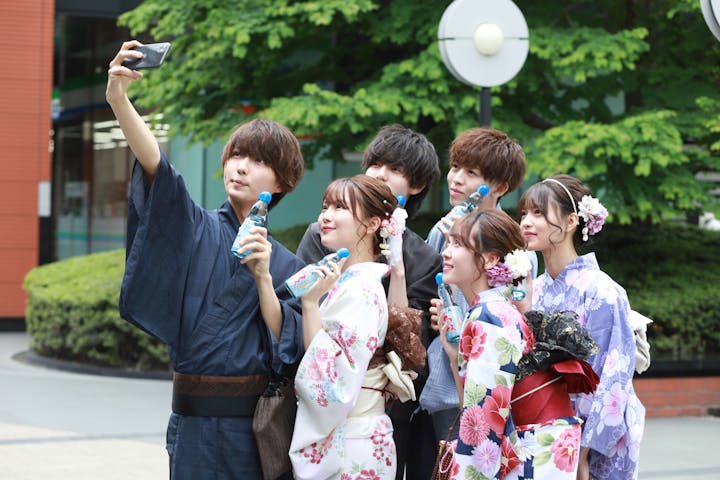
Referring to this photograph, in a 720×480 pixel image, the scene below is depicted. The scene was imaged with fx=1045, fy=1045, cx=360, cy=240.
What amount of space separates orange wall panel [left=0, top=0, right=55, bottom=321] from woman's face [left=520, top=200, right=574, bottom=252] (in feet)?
45.6

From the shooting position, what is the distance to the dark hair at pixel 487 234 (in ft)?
10.9

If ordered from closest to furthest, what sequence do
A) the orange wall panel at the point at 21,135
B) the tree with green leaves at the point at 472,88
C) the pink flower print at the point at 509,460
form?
the pink flower print at the point at 509,460, the tree with green leaves at the point at 472,88, the orange wall panel at the point at 21,135

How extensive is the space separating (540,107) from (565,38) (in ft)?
3.69

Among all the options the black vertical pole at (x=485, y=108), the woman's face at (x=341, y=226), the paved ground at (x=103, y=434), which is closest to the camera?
the woman's face at (x=341, y=226)

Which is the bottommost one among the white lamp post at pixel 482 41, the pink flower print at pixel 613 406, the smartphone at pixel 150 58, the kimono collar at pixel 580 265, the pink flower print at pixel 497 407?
the pink flower print at pixel 613 406

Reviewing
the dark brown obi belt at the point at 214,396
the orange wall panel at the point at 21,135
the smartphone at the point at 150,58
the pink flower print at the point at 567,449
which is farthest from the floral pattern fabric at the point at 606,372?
the orange wall panel at the point at 21,135

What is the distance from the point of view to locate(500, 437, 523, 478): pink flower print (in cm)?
327

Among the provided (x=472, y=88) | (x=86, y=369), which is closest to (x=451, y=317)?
(x=472, y=88)

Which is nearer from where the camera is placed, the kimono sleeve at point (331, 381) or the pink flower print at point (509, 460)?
the kimono sleeve at point (331, 381)

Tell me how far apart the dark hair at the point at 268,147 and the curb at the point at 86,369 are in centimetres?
819

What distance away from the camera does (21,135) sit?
16.4 m

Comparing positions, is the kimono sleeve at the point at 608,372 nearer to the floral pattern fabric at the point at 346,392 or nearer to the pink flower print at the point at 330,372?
the floral pattern fabric at the point at 346,392

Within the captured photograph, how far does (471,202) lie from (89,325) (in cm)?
845

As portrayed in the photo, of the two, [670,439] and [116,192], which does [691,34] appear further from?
[116,192]
